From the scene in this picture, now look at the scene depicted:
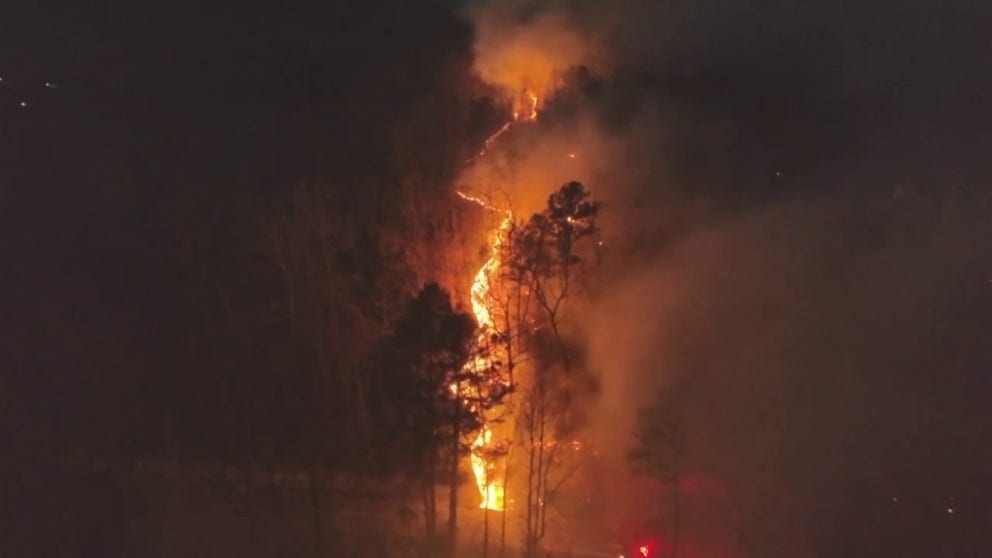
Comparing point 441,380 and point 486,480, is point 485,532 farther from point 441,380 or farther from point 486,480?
point 441,380

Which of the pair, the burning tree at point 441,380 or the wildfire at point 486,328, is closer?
the burning tree at point 441,380

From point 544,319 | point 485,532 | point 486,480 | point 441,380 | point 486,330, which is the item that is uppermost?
point 544,319

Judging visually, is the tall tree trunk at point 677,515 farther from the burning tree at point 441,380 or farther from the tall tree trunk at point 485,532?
the burning tree at point 441,380

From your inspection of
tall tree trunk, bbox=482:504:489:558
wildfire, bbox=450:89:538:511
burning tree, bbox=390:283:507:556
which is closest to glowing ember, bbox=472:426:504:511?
wildfire, bbox=450:89:538:511

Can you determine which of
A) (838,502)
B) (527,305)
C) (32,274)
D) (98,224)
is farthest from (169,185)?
(838,502)

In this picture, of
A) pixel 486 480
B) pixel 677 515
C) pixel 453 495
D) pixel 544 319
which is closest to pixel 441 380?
pixel 453 495

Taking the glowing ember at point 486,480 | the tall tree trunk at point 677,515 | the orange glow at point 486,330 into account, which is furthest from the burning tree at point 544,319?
the tall tree trunk at point 677,515

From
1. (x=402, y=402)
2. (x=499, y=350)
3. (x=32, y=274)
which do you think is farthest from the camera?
(x=32, y=274)

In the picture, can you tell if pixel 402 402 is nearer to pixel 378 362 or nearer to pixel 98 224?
pixel 378 362

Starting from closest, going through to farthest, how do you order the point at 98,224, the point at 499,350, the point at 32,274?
the point at 499,350 < the point at 32,274 < the point at 98,224

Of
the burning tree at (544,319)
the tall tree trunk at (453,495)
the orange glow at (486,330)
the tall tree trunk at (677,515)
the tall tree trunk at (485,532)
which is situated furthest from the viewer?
the tall tree trunk at (677,515)

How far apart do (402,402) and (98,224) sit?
14003 millimetres

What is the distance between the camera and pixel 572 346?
80.8 ft

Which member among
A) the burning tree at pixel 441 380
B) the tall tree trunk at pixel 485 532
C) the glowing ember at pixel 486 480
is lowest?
the tall tree trunk at pixel 485 532
